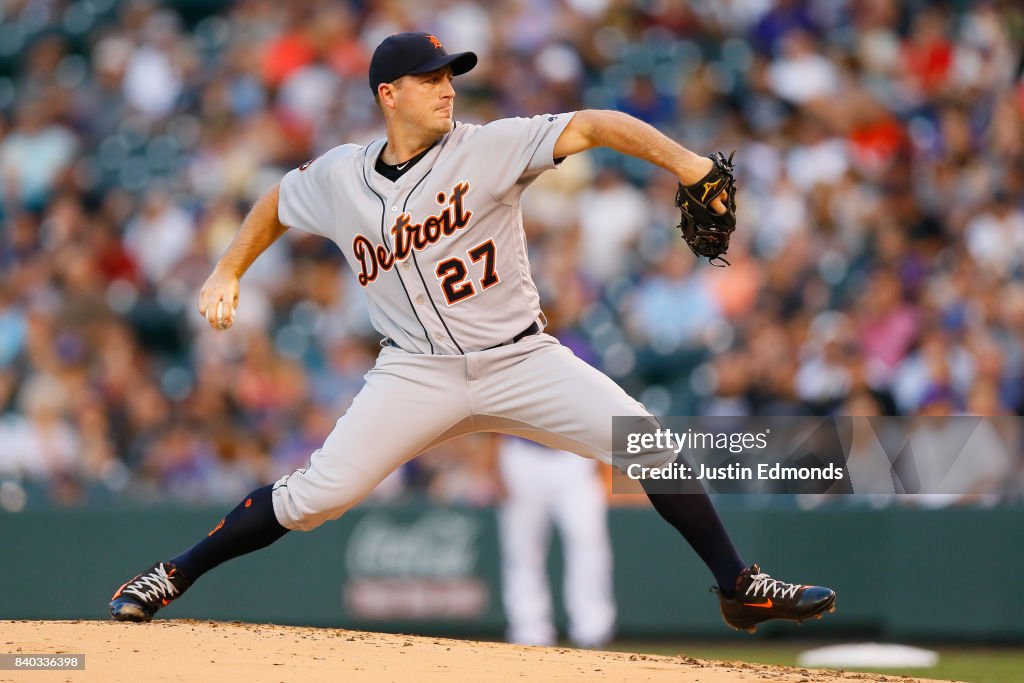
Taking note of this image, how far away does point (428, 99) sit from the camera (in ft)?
15.7

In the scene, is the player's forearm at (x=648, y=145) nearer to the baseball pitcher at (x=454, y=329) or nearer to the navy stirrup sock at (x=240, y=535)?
the baseball pitcher at (x=454, y=329)

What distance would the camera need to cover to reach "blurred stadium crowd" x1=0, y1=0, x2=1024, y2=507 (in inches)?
361

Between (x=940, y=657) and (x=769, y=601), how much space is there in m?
3.71

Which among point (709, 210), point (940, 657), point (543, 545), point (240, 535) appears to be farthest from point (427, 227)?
point (940, 657)

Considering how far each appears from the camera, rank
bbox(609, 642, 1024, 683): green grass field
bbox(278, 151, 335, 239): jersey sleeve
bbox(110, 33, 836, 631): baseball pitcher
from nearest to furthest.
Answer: bbox(110, 33, 836, 631): baseball pitcher, bbox(278, 151, 335, 239): jersey sleeve, bbox(609, 642, 1024, 683): green grass field

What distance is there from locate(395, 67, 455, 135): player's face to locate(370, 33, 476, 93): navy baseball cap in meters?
0.03

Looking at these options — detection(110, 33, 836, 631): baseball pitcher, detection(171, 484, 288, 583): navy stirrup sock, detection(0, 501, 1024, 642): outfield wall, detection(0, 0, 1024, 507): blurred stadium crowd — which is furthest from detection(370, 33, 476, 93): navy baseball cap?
detection(0, 501, 1024, 642): outfield wall

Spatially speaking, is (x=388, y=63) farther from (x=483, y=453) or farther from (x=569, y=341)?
(x=483, y=453)

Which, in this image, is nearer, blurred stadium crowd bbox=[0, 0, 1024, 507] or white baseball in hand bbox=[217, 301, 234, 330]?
white baseball in hand bbox=[217, 301, 234, 330]

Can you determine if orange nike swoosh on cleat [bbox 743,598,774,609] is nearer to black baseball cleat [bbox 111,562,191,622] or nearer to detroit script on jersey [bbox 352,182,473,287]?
detroit script on jersey [bbox 352,182,473,287]

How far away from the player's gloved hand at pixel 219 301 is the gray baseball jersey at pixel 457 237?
45 cm

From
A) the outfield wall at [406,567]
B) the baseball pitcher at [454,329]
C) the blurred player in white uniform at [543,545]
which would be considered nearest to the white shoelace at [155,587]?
the baseball pitcher at [454,329]

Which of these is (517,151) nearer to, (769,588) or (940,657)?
(769,588)

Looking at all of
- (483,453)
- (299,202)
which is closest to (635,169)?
(483,453)
